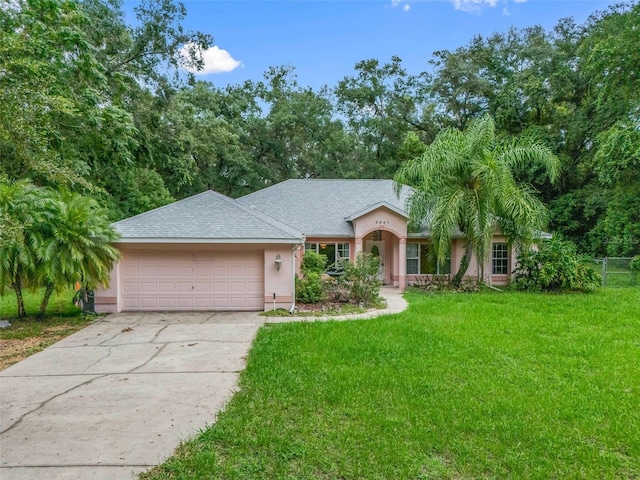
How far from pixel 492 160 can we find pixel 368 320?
25.1 feet

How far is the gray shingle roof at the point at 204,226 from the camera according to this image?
1108cm

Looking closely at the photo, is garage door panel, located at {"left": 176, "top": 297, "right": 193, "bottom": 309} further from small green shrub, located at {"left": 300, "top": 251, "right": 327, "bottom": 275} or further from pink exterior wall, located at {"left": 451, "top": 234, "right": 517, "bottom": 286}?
pink exterior wall, located at {"left": 451, "top": 234, "right": 517, "bottom": 286}

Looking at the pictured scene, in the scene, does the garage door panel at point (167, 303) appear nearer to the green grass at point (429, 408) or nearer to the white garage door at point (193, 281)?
the white garage door at point (193, 281)

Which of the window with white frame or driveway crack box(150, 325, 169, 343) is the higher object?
the window with white frame

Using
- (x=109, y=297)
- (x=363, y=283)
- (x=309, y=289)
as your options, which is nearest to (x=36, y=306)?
(x=109, y=297)

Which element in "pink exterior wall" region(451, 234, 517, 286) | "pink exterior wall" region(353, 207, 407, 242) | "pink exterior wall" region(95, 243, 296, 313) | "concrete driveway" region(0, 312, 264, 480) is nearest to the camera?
"concrete driveway" region(0, 312, 264, 480)

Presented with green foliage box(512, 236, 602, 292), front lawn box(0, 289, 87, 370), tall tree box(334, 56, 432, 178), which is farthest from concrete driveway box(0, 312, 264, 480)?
tall tree box(334, 56, 432, 178)

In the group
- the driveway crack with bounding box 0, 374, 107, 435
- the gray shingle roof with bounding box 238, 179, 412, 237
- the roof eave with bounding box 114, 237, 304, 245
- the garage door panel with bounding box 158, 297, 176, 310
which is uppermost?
the gray shingle roof with bounding box 238, 179, 412, 237

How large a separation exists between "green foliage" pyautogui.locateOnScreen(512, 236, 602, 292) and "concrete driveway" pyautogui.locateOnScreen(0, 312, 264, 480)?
35.1 feet

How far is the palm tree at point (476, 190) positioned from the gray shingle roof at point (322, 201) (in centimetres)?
296

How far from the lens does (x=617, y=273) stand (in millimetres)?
16203

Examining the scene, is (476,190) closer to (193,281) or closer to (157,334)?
(193,281)

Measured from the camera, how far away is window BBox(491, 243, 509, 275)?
16719 mm

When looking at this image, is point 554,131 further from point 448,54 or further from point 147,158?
point 147,158
